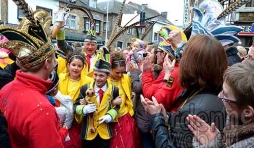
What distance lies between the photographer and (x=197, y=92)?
7.06 feet

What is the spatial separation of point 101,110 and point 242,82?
93.2 inches

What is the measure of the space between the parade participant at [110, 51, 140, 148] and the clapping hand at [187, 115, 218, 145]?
2.06 m

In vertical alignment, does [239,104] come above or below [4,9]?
below

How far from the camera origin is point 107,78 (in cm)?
398

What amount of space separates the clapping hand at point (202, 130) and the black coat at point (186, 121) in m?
0.09

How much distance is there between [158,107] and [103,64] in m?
1.68

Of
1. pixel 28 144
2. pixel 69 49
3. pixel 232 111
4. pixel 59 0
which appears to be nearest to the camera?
pixel 232 111

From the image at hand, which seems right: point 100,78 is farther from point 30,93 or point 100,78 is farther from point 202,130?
point 202,130

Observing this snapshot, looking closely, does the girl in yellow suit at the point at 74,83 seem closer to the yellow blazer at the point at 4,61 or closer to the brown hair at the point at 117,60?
the brown hair at the point at 117,60

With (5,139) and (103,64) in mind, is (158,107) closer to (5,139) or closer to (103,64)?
(5,139)

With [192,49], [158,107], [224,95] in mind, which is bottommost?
[158,107]

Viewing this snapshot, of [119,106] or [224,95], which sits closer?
[224,95]

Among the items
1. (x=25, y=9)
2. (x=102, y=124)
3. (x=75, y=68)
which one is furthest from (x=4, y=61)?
(x=25, y=9)

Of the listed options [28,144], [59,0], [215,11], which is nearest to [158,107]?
[28,144]
